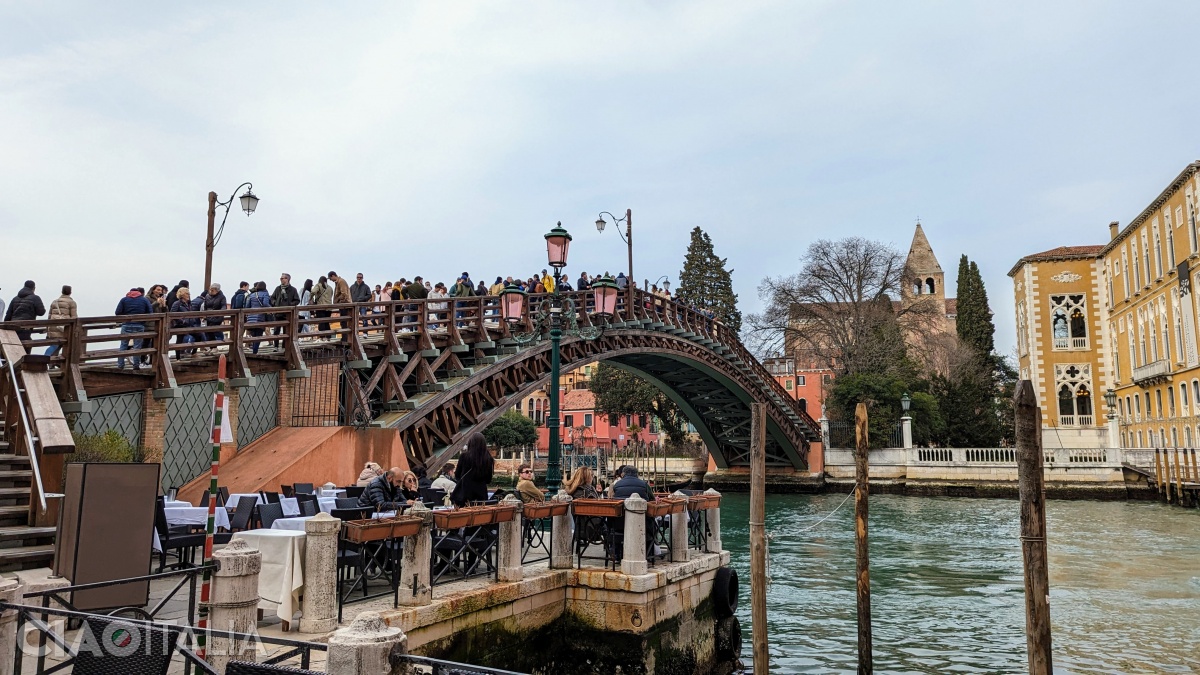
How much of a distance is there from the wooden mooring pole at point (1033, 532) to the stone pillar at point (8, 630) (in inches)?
270

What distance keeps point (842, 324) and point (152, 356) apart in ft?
119

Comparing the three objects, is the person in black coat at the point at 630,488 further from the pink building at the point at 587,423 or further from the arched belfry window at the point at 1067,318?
the pink building at the point at 587,423

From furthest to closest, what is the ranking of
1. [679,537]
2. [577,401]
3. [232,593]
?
[577,401], [679,537], [232,593]

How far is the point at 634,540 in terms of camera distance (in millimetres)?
8336

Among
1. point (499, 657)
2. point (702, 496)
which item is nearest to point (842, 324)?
point (702, 496)

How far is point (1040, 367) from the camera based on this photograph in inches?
1828

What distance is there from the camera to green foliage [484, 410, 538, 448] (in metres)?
59.2

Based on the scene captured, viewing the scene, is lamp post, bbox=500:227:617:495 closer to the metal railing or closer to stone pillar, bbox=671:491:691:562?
stone pillar, bbox=671:491:691:562

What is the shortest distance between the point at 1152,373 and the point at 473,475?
126ft

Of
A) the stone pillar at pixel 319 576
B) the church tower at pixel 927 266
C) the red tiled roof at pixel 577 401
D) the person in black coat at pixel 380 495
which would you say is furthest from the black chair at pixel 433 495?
the church tower at pixel 927 266

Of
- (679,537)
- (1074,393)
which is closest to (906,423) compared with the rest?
(1074,393)

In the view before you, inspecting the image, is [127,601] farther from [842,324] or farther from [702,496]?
[842,324]

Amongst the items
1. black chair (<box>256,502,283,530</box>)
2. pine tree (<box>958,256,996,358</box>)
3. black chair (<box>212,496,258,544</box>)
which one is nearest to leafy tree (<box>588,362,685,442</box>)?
pine tree (<box>958,256,996,358</box>)

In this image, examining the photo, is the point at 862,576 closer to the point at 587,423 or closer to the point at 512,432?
the point at 512,432
